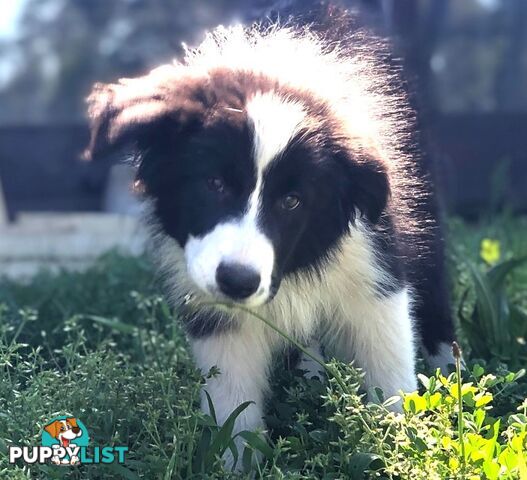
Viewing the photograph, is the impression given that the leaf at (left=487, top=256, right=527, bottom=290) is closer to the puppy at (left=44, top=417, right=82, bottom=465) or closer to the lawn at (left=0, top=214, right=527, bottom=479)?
the lawn at (left=0, top=214, right=527, bottom=479)

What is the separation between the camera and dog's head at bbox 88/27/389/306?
2344mm

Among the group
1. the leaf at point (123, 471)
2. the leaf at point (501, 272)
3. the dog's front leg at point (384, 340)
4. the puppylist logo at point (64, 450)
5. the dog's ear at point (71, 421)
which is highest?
the leaf at point (501, 272)

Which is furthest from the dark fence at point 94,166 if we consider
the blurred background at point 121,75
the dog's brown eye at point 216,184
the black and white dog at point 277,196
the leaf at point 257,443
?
the leaf at point 257,443

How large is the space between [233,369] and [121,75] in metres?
4.36

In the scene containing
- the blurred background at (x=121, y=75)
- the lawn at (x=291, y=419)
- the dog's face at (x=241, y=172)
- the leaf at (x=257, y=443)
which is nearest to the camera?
the lawn at (x=291, y=419)

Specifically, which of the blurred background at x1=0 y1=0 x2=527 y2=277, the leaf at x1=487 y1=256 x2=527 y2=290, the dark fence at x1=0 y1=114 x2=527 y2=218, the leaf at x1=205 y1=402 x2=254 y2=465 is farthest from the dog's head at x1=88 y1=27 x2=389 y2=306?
the dark fence at x1=0 y1=114 x2=527 y2=218

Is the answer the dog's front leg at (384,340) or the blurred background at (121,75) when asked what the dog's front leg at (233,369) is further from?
the blurred background at (121,75)

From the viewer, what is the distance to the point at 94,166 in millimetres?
6559

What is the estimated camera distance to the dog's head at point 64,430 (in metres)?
2.41

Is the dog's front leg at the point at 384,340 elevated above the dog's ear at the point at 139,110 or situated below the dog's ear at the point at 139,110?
below

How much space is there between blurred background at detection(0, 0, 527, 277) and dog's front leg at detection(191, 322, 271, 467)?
3634 millimetres

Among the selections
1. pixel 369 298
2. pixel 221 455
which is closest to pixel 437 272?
pixel 369 298

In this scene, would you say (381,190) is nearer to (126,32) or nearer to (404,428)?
(404,428)

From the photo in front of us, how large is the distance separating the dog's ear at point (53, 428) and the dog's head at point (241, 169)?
51cm
